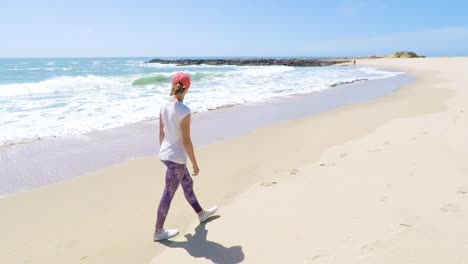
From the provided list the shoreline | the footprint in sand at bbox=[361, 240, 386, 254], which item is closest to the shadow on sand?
the footprint in sand at bbox=[361, 240, 386, 254]

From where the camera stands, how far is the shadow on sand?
280 centimetres

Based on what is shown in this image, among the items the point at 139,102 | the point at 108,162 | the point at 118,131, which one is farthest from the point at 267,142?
the point at 139,102

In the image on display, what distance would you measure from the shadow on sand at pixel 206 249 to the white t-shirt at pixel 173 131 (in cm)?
73

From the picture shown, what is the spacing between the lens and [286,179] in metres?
4.43

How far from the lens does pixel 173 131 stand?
9.89 feet

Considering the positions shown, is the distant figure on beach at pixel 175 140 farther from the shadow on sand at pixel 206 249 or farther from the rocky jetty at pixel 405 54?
the rocky jetty at pixel 405 54

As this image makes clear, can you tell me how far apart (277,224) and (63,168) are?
12.5 feet

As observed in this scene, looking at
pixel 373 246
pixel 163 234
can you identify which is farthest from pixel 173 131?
pixel 373 246

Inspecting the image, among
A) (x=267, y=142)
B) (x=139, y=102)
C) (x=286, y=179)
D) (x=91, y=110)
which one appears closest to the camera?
(x=286, y=179)

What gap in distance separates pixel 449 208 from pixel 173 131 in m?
2.61

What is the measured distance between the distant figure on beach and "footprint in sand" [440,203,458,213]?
2269 millimetres

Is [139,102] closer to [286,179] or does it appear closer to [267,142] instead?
[267,142]

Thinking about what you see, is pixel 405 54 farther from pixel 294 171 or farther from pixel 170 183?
Answer: pixel 170 183

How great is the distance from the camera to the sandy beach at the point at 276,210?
2773 mm
